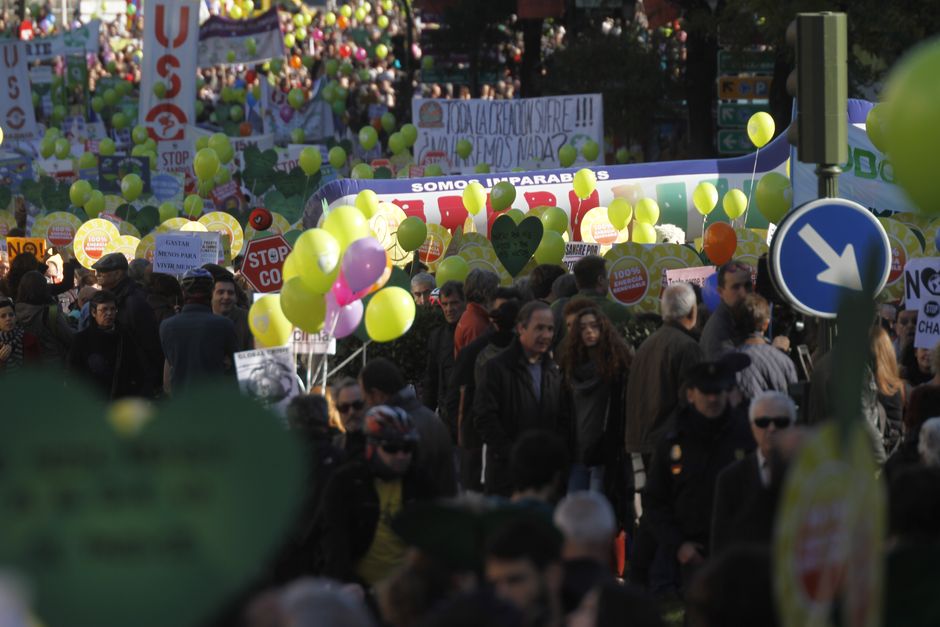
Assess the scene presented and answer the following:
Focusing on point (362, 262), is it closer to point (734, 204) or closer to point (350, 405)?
point (350, 405)

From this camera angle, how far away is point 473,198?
16859mm

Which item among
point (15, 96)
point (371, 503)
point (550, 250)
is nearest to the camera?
point (371, 503)

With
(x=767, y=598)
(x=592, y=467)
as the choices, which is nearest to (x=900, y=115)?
(x=767, y=598)

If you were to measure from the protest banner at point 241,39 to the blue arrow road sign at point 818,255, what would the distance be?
26126 mm

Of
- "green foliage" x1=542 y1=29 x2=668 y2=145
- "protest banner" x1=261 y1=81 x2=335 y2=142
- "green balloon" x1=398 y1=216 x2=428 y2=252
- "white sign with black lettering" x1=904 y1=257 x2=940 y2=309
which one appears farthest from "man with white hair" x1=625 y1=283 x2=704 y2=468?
"protest banner" x1=261 y1=81 x2=335 y2=142

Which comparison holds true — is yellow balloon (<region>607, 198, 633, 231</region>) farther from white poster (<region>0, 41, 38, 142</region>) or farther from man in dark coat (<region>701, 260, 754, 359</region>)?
white poster (<region>0, 41, 38, 142</region>)

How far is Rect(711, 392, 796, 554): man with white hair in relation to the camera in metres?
5.18

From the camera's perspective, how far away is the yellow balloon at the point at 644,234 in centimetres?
1391

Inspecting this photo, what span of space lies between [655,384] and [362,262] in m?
1.51

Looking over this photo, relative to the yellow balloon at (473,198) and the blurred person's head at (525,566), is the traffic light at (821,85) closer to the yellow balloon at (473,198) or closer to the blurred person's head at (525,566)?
the blurred person's head at (525,566)

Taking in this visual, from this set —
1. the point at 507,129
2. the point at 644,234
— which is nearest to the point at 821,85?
the point at 644,234

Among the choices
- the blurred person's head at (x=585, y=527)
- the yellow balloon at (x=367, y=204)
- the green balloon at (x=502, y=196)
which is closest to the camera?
the blurred person's head at (x=585, y=527)

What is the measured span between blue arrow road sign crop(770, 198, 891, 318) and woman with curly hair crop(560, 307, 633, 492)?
4.71 ft

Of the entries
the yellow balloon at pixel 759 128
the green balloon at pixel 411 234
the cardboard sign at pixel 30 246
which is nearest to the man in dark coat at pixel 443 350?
the green balloon at pixel 411 234
